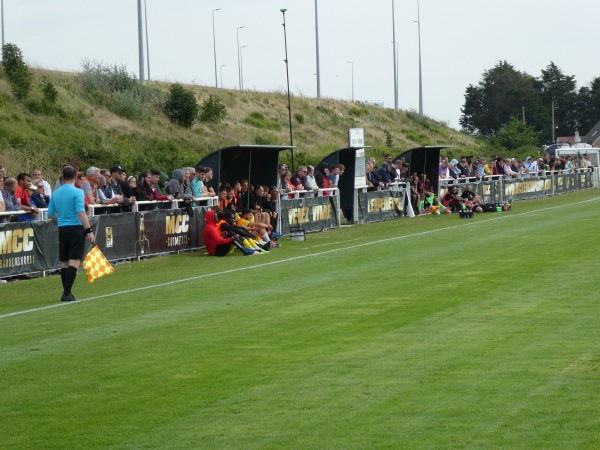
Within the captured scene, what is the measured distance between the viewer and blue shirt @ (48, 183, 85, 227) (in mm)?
16172

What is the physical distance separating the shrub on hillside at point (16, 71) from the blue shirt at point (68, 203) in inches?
1616

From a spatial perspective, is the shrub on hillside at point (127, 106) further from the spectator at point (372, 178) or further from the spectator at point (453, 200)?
the spectator at point (372, 178)

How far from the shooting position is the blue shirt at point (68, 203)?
16.2 meters

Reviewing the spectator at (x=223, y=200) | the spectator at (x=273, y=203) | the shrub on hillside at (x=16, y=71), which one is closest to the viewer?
the spectator at (x=223, y=200)

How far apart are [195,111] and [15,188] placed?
158 ft

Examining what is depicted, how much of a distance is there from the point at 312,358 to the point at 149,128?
180 feet

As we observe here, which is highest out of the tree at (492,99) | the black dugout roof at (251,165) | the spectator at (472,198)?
the tree at (492,99)

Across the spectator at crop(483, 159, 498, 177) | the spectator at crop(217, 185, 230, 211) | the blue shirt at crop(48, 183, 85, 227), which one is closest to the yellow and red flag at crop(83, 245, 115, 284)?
the blue shirt at crop(48, 183, 85, 227)

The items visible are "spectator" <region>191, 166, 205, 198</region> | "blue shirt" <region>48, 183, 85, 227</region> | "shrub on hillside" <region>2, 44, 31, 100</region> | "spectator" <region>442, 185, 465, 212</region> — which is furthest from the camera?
"shrub on hillside" <region>2, 44, 31, 100</region>

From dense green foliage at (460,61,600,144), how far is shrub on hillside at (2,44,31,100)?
4328 inches

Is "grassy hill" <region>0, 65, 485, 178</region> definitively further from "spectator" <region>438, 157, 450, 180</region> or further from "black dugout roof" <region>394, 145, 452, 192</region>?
"spectator" <region>438, 157, 450, 180</region>

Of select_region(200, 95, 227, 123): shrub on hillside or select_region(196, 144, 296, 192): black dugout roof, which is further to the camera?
select_region(200, 95, 227, 123): shrub on hillside

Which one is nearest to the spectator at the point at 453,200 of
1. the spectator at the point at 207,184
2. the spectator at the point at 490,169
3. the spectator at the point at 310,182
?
the spectator at the point at 490,169

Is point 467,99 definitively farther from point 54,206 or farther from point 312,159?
point 54,206
